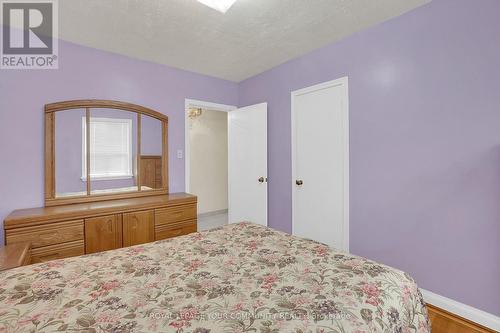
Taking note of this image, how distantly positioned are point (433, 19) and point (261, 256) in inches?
89.4

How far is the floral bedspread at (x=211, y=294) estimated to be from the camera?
0.80 m

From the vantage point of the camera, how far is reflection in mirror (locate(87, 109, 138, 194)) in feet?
8.61

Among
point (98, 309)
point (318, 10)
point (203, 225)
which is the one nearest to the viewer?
point (98, 309)

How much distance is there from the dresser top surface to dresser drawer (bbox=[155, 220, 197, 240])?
0.84 ft

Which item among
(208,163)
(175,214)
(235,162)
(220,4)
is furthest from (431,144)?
(208,163)

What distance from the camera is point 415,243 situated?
2.03 m

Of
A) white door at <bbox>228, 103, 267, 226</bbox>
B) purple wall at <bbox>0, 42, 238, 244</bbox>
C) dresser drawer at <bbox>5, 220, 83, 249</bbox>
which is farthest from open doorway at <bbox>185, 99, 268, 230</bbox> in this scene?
dresser drawer at <bbox>5, 220, 83, 249</bbox>

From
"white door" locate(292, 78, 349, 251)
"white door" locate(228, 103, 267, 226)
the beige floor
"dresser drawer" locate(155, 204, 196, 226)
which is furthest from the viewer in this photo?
the beige floor

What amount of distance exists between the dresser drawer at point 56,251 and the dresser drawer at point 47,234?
1.4 inches

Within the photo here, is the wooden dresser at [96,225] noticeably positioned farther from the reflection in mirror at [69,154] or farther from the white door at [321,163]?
the white door at [321,163]

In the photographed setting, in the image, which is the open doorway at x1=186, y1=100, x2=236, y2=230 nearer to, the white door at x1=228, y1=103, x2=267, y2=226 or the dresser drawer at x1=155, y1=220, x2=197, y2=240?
the white door at x1=228, y1=103, x2=267, y2=226

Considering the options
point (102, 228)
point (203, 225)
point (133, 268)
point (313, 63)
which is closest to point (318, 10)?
point (313, 63)

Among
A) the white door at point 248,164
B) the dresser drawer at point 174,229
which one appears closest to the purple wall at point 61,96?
the dresser drawer at point 174,229

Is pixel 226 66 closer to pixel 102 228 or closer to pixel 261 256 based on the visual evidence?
pixel 102 228
